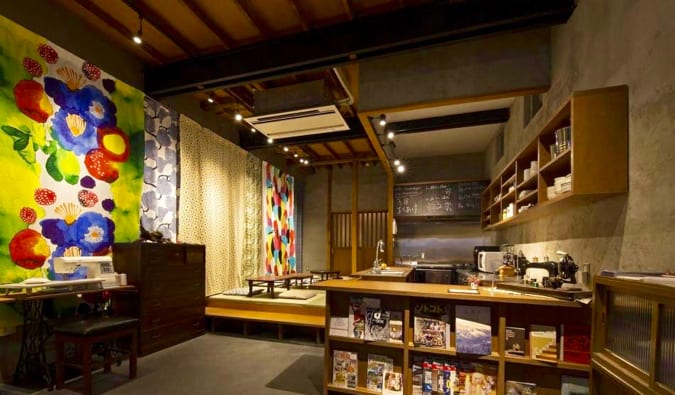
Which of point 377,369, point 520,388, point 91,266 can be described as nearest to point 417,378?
point 377,369

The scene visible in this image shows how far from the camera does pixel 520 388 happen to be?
2061 millimetres

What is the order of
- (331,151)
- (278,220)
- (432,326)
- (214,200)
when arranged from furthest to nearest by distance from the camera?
(331,151), (278,220), (214,200), (432,326)

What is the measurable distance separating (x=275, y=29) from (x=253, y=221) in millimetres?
4202

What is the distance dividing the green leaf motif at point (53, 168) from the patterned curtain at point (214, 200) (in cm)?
168

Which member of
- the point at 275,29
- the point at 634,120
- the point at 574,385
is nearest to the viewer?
the point at 634,120

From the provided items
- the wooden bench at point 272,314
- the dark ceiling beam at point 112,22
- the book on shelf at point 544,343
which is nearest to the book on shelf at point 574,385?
the book on shelf at point 544,343

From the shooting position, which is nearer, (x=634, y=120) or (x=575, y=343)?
(x=634, y=120)

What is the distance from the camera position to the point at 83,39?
3.53m

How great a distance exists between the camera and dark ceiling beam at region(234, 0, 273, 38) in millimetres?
3095

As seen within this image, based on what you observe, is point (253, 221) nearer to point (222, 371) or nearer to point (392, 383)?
point (222, 371)

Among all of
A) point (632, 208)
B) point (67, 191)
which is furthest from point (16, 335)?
point (632, 208)

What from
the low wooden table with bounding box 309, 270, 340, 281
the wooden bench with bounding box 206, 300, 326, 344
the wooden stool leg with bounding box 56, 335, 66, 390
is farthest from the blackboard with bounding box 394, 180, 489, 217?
the wooden stool leg with bounding box 56, 335, 66, 390

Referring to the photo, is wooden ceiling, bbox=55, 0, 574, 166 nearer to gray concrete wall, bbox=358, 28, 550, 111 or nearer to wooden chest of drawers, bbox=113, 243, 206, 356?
gray concrete wall, bbox=358, 28, 550, 111

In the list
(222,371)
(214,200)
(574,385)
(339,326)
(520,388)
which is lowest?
(222,371)
